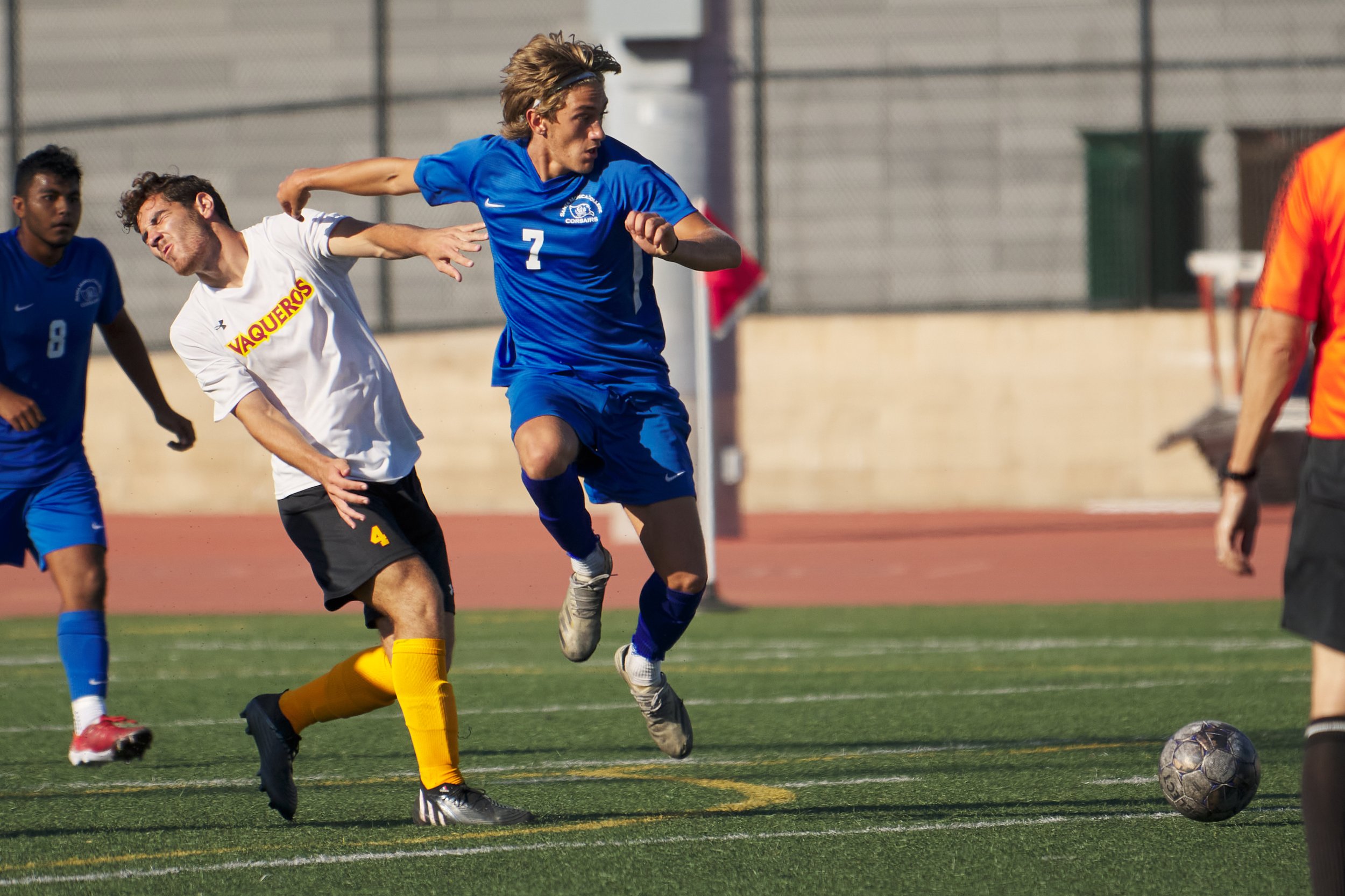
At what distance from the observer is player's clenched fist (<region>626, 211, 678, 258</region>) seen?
5.40 m

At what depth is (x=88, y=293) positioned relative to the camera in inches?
294

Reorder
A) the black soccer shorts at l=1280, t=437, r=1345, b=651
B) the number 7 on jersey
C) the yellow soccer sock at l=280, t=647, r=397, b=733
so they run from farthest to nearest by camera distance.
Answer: the number 7 on jersey
the yellow soccer sock at l=280, t=647, r=397, b=733
the black soccer shorts at l=1280, t=437, r=1345, b=651

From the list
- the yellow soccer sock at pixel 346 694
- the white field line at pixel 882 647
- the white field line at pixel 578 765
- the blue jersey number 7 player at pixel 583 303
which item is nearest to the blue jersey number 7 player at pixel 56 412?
the white field line at pixel 578 765

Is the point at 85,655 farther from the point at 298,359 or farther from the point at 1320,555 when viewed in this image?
the point at 1320,555

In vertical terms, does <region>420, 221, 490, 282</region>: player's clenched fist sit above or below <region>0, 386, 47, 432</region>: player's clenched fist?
above

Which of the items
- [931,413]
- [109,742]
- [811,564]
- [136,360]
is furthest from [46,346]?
[931,413]

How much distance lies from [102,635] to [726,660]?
12.9 ft

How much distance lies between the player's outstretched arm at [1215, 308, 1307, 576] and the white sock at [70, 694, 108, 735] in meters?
4.71

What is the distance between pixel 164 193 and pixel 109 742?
2.24 meters

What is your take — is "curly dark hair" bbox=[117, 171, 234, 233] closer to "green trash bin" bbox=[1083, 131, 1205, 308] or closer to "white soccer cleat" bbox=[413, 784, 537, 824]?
"white soccer cleat" bbox=[413, 784, 537, 824]

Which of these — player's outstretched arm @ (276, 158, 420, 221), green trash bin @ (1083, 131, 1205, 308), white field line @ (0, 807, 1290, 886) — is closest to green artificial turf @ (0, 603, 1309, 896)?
white field line @ (0, 807, 1290, 886)

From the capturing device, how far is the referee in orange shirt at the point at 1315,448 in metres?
3.69

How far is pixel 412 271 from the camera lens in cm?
2295

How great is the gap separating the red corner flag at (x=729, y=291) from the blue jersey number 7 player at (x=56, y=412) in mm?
5681
